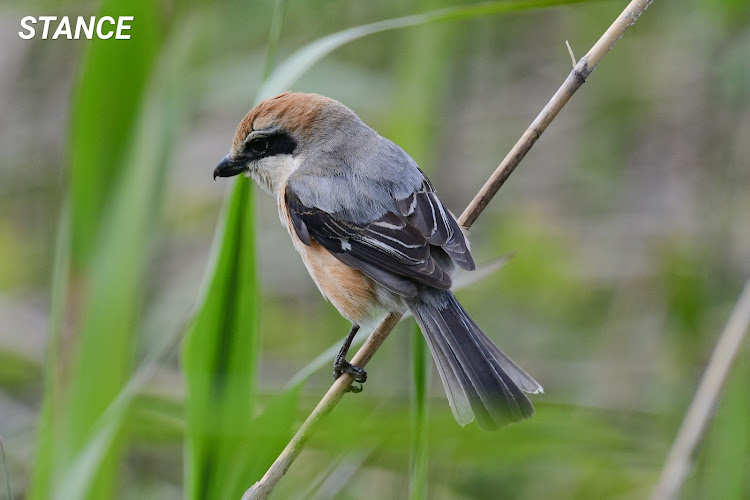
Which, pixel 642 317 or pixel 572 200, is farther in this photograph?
pixel 572 200

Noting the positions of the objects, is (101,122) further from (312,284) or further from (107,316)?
(312,284)

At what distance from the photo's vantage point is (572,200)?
364 cm

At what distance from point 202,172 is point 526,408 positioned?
2442 millimetres

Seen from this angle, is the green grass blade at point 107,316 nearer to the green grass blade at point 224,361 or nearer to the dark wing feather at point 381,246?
the green grass blade at point 224,361

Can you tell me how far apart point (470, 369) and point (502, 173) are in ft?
1.44

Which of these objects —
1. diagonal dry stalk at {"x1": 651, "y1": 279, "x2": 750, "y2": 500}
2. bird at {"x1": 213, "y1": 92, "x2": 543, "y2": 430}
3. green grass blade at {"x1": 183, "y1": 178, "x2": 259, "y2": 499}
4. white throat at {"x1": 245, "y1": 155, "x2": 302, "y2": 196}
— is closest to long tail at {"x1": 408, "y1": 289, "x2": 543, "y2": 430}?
bird at {"x1": 213, "y1": 92, "x2": 543, "y2": 430}

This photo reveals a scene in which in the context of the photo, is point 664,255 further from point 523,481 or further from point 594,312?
point 523,481

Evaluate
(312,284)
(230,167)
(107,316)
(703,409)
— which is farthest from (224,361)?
(312,284)

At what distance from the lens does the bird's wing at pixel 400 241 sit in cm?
198

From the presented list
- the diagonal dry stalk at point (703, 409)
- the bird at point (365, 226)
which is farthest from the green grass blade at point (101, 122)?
the diagonal dry stalk at point (703, 409)

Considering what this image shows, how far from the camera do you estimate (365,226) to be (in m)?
2.09

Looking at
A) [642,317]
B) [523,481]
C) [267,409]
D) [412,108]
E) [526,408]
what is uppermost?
[412,108]

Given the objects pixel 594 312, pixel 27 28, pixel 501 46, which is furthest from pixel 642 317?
pixel 27 28

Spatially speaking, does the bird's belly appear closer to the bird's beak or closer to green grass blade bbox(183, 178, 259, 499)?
the bird's beak
